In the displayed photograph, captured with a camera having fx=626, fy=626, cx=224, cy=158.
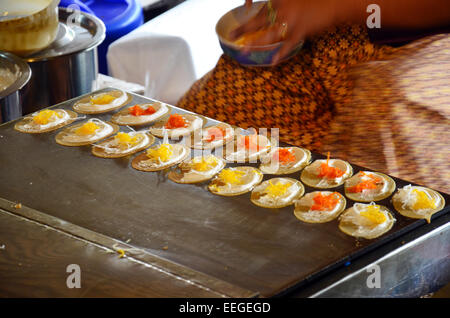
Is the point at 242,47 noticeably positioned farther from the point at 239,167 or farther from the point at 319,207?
the point at 319,207

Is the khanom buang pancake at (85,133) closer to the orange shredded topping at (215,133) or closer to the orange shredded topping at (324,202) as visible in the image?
the orange shredded topping at (215,133)

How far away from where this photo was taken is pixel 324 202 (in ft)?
5.26

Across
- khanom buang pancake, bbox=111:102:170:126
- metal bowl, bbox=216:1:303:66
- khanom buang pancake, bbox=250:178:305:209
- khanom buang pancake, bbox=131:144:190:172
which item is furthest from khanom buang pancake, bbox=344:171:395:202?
metal bowl, bbox=216:1:303:66

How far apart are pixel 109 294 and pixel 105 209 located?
377 mm

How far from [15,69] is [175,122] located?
0.70 m

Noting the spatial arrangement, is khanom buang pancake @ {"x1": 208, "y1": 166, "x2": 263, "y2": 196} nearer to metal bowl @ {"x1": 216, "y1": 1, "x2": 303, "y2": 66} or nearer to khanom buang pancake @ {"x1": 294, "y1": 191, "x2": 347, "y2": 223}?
khanom buang pancake @ {"x1": 294, "y1": 191, "x2": 347, "y2": 223}

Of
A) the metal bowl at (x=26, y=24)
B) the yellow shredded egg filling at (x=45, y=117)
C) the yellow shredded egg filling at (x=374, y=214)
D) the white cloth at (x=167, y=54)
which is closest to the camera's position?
the yellow shredded egg filling at (x=374, y=214)

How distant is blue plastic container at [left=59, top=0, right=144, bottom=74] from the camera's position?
4020 mm

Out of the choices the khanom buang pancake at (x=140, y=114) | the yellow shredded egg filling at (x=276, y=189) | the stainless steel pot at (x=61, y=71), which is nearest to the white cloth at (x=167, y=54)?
the stainless steel pot at (x=61, y=71)

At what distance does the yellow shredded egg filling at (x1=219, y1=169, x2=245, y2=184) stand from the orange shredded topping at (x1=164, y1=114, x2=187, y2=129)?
36 cm

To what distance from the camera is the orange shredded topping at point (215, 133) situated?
1994 millimetres

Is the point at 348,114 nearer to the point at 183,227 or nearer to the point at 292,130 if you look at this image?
the point at 292,130

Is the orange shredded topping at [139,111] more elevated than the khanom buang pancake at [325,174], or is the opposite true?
the orange shredded topping at [139,111]

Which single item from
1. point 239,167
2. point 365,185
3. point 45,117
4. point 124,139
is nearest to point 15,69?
point 45,117
